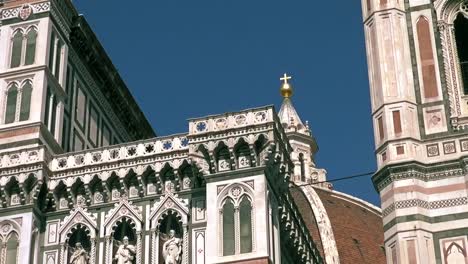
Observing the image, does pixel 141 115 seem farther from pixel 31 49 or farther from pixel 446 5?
pixel 446 5

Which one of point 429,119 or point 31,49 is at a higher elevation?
point 31,49

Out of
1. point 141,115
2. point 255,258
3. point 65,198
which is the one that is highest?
point 141,115

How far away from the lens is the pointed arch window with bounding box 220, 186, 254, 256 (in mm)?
23031

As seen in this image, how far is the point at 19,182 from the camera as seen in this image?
81.8ft

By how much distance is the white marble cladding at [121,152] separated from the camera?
2483cm

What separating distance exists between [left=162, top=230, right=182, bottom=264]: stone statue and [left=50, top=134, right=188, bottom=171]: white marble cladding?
1.84 m

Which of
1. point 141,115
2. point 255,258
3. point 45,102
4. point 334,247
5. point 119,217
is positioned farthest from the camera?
point 334,247

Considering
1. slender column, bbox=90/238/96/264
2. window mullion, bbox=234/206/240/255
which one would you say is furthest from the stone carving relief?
slender column, bbox=90/238/96/264

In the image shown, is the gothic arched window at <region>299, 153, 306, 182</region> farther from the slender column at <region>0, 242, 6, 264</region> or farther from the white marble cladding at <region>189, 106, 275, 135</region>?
the slender column at <region>0, 242, 6, 264</region>

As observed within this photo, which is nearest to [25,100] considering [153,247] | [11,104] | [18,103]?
[18,103]

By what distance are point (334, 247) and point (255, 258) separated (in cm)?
3177

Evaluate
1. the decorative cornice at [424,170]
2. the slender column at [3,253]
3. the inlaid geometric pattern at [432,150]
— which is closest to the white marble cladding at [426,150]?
the inlaid geometric pattern at [432,150]

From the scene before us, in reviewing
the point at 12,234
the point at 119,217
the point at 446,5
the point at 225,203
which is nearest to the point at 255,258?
the point at 225,203

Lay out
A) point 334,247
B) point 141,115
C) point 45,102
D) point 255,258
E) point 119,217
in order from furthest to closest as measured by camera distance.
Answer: point 334,247, point 141,115, point 45,102, point 119,217, point 255,258
